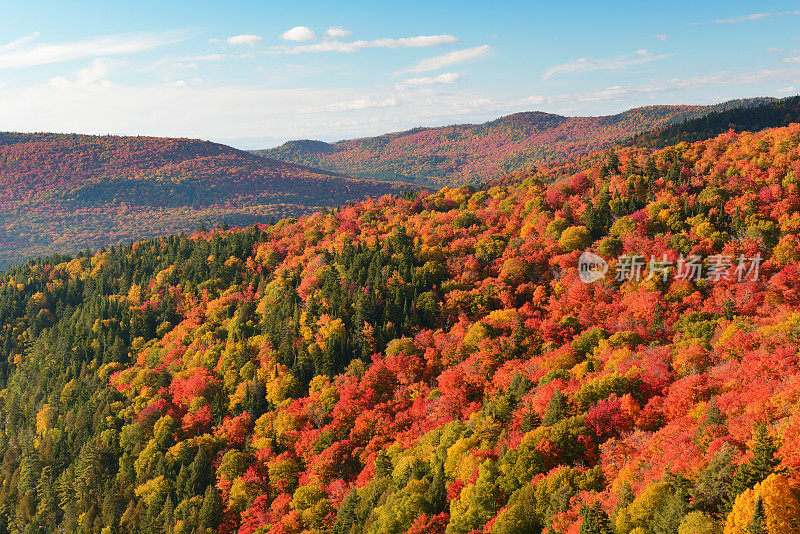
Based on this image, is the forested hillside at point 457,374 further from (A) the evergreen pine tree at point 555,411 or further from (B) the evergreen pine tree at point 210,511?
(A) the evergreen pine tree at point 555,411

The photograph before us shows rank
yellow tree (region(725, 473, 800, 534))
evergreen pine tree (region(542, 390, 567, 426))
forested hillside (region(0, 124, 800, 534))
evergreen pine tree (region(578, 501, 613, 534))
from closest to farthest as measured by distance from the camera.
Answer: yellow tree (region(725, 473, 800, 534)) < evergreen pine tree (region(578, 501, 613, 534)) < forested hillside (region(0, 124, 800, 534)) < evergreen pine tree (region(542, 390, 567, 426))

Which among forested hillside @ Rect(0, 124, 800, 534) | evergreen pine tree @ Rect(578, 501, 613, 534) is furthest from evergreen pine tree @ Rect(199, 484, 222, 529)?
evergreen pine tree @ Rect(578, 501, 613, 534)

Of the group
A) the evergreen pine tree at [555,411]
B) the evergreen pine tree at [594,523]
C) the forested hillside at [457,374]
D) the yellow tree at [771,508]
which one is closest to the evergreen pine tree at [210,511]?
the forested hillside at [457,374]

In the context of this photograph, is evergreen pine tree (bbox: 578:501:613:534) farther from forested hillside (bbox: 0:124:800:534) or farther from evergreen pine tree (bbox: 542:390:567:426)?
evergreen pine tree (bbox: 542:390:567:426)

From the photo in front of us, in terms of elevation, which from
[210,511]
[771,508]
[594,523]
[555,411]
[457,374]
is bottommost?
[210,511]

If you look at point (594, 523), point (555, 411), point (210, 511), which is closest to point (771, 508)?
point (594, 523)

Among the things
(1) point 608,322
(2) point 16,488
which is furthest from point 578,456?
(2) point 16,488

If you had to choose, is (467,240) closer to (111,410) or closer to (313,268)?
(313,268)

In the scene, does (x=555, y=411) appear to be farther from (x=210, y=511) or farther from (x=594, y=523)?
(x=210, y=511)

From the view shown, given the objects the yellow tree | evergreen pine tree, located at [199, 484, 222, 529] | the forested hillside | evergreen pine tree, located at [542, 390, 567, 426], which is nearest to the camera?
the yellow tree
